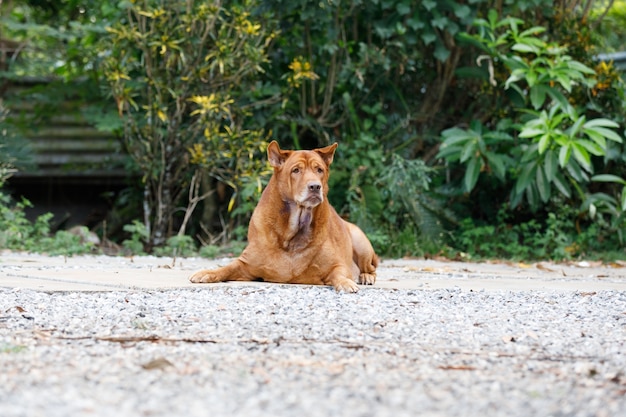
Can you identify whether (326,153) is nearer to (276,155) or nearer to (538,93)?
(276,155)

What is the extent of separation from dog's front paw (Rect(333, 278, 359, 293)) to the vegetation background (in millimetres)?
2979

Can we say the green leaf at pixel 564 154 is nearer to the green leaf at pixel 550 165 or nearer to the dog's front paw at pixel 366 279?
the green leaf at pixel 550 165

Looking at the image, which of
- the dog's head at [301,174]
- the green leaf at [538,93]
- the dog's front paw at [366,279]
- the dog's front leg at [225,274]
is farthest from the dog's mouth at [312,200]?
the green leaf at [538,93]

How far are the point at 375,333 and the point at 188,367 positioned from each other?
101 cm

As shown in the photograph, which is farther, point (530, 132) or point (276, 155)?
point (530, 132)

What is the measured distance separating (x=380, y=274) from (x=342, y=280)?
1.56m

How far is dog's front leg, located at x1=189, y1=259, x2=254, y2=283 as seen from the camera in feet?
16.6

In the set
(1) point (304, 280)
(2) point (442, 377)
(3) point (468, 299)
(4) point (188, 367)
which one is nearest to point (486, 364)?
(2) point (442, 377)

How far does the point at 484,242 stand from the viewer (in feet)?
28.6

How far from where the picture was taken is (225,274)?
517 cm

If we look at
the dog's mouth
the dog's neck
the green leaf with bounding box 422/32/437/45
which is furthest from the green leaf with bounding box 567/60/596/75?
the dog's mouth

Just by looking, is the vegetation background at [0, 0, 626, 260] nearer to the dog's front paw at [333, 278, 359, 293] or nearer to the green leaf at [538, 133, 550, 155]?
the green leaf at [538, 133, 550, 155]

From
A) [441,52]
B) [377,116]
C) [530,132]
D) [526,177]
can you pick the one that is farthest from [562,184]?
[377,116]

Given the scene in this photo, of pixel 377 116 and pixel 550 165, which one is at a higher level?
pixel 377 116
